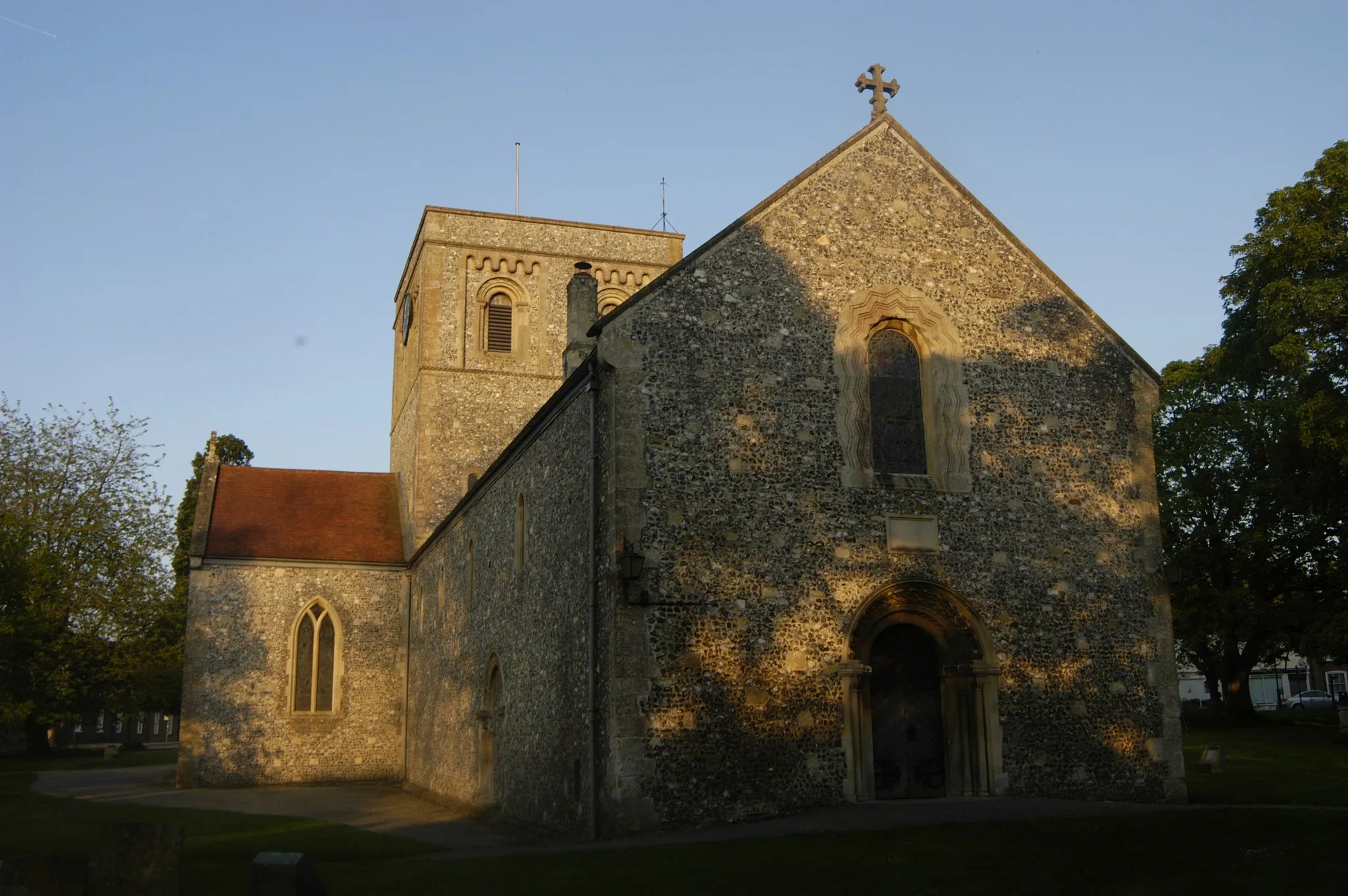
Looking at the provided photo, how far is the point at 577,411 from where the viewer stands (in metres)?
17.0

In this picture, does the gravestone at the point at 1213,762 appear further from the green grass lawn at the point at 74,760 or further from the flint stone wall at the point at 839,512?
the green grass lawn at the point at 74,760

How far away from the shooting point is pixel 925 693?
1712 centimetres

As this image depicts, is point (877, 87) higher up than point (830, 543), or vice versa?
point (877, 87)

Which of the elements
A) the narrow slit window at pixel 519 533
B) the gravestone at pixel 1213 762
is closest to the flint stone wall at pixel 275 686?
the narrow slit window at pixel 519 533

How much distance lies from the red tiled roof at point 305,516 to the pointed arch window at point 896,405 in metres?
18.6

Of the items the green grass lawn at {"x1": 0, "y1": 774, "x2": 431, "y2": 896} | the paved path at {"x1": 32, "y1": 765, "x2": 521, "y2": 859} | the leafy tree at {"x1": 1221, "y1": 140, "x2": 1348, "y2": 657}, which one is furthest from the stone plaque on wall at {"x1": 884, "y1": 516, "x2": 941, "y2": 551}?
the leafy tree at {"x1": 1221, "y1": 140, "x2": 1348, "y2": 657}

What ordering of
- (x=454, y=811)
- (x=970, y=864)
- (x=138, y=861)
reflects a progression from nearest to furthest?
1. (x=138, y=861)
2. (x=970, y=864)
3. (x=454, y=811)

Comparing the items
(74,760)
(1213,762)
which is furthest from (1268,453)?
(74,760)

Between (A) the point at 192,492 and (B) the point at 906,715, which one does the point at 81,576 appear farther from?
(B) the point at 906,715

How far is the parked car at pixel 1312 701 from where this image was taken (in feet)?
198

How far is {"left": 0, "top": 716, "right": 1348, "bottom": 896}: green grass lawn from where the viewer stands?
10.5 meters

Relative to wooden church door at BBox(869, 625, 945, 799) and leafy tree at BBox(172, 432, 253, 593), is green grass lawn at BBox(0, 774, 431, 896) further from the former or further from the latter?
leafy tree at BBox(172, 432, 253, 593)

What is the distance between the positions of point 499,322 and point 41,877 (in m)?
26.5

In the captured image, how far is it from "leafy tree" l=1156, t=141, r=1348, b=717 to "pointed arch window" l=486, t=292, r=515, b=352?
68.5 ft
